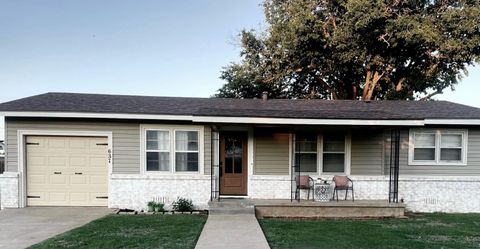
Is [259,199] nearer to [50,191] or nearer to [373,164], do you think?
[373,164]

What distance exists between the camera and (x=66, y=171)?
931 cm

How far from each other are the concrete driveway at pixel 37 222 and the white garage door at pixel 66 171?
Answer: 370 millimetres

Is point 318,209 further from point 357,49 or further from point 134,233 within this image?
point 357,49

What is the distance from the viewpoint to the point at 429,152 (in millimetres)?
9664

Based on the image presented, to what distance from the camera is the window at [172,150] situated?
934 centimetres

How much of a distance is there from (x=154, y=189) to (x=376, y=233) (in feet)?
19.6

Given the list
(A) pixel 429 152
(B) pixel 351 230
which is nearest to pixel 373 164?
(A) pixel 429 152

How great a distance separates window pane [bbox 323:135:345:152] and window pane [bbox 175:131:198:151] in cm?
394

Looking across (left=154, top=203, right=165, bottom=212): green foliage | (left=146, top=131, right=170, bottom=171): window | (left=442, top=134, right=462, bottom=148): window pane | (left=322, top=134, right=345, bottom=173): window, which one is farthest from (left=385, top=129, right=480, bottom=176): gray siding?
(left=154, top=203, right=165, bottom=212): green foliage

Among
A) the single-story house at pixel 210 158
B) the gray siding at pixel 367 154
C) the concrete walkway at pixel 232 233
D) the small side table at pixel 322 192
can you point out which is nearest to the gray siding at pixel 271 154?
the single-story house at pixel 210 158

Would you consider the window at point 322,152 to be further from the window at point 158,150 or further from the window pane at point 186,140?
the window at point 158,150

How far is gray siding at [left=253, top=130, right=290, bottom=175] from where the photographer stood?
31.1 ft

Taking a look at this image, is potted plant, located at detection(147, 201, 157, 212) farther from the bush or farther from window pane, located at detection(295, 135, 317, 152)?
window pane, located at detection(295, 135, 317, 152)

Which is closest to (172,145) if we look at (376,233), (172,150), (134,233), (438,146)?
(172,150)
